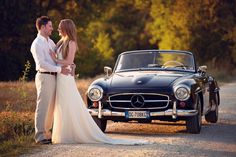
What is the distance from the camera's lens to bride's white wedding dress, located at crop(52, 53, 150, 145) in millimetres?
11125

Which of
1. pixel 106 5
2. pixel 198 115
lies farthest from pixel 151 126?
pixel 106 5

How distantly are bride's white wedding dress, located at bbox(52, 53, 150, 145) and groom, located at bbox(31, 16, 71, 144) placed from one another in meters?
0.12

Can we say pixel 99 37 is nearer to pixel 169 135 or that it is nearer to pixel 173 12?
pixel 173 12

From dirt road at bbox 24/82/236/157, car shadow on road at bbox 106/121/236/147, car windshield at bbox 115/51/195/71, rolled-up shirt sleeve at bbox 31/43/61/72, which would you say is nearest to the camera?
dirt road at bbox 24/82/236/157

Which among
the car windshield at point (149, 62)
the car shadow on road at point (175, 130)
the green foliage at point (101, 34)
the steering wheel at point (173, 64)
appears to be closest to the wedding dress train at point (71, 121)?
the car shadow on road at point (175, 130)

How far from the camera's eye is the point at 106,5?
1698 inches

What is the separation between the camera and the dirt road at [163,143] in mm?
9992

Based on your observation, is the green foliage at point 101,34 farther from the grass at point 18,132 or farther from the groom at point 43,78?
the groom at point 43,78

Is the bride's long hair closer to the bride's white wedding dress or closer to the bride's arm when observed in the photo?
the bride's arm

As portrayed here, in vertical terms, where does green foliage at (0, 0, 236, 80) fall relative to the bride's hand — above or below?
above

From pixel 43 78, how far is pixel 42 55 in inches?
13.9

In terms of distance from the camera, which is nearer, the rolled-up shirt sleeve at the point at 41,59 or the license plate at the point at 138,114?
the rolled-up shirt sleeve at the point at 41,59

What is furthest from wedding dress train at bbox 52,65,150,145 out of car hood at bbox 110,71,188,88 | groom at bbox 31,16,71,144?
car hood at bbox 110,71,188,88

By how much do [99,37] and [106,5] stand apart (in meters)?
15.2
